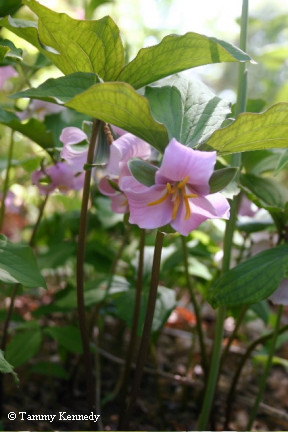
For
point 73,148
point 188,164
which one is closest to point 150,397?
point 73,148

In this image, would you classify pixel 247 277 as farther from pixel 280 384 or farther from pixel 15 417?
pixel 280 384

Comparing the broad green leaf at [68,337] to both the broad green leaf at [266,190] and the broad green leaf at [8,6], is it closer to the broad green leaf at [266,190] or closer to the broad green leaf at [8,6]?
the broad green leaf at [266,190]

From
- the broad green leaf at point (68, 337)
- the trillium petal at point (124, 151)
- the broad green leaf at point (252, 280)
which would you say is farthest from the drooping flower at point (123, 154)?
the broad green leaf at point (68, 337)

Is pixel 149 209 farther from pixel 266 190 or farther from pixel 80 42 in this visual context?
pixel 266 190

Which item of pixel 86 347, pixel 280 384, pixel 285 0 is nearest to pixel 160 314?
pixel 86 347

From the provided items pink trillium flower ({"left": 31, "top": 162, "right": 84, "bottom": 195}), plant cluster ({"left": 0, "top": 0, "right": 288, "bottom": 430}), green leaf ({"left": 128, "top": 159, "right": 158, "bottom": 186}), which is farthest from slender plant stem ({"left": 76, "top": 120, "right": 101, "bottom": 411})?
pink trillium flower ({"left": 31, "top": 162, "right": 84, "bottom": 195})
